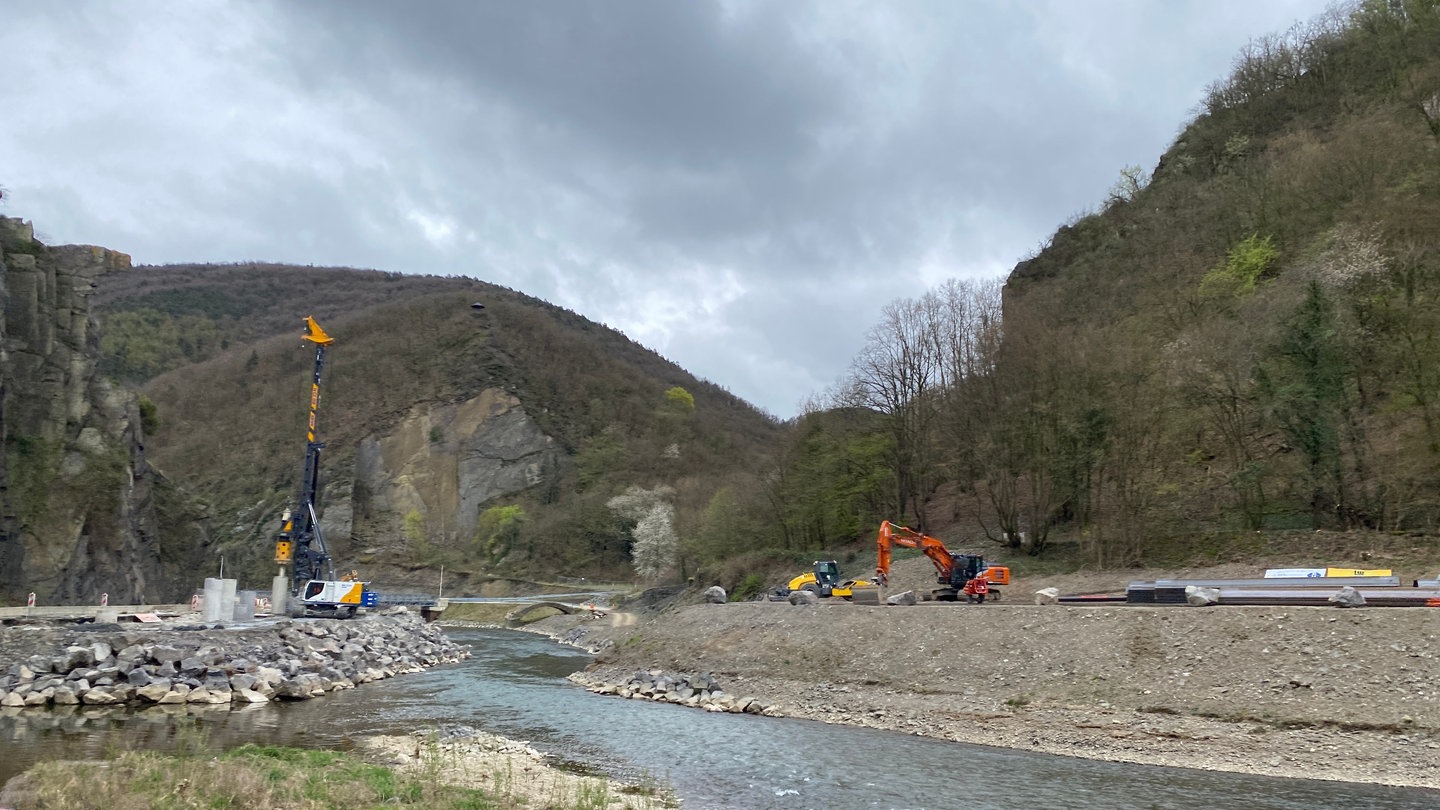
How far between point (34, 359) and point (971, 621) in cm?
4767

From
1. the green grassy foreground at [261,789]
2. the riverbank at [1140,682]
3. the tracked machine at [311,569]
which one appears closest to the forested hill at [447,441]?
the tracked machine at [311,569]

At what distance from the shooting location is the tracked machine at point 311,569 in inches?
1684

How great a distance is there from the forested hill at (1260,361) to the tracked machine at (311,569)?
100 ft

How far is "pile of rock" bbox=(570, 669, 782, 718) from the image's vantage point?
79.3 ft

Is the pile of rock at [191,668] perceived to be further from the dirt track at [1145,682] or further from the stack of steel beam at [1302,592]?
the stack of steel beam at [1302,592]

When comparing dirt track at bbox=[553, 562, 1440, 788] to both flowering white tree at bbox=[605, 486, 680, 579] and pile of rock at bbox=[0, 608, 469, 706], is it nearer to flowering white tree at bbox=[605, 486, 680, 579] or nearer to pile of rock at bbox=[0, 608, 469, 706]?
pile of rock at bbox=[0, 608, 469, 706]

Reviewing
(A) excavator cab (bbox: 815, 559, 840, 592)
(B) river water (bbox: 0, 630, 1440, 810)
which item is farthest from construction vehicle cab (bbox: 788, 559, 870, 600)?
(B) river water (bbox: 0, 630, 1440, 810)

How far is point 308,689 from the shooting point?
2680 centimetres

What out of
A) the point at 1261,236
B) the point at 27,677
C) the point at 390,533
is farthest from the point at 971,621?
the point at 390,533

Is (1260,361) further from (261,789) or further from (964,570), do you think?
(261,789)

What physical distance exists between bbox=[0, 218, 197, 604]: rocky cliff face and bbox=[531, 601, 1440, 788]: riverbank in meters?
36.1

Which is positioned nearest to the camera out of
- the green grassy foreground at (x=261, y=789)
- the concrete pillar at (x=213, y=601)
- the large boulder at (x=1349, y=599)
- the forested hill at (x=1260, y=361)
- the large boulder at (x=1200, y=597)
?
the green grassy foreground at (x=261, y=789)

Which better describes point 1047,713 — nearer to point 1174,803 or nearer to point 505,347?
point 1174,803

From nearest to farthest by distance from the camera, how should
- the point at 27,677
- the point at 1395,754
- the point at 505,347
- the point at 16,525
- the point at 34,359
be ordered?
the point at 1395,754 < the point at 27,677 < the point at 16,525 < the point at 34,359 < the point at 505,347
